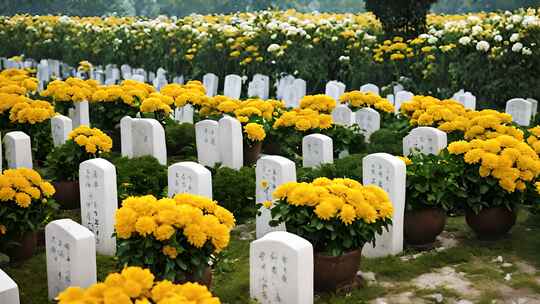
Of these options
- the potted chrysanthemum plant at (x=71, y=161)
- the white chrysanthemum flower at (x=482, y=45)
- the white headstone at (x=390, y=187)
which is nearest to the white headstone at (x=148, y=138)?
the potted chrysanthemum plant at (x=71, y=161)

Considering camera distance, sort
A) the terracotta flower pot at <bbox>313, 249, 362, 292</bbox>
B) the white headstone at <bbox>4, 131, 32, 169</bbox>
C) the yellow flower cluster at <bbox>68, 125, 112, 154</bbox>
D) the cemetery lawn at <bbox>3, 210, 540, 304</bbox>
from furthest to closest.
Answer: the white headstone at <bbox>4, 131, 32, 169</bbox> < the yellow flower cluster at <bbox>68, 125, 112, 154</bbox> < the cemetery lawn at <bbox>3, 210, 540, 304</bbox> < the terracotta flower pot at <bbox>313, 249, 362, 292</bbox>

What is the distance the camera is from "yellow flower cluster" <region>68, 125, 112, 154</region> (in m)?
7.62

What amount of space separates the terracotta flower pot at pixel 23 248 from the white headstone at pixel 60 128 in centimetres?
291

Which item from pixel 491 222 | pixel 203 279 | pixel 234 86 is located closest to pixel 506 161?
pixel 491 222

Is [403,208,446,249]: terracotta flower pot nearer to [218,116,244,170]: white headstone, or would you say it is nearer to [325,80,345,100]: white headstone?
[218,116,244,170]: white headstone

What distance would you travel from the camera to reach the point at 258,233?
7.00 metres

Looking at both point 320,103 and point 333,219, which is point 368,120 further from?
point 333,219

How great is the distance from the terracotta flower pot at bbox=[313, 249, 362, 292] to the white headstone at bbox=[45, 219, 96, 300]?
1.63 metres

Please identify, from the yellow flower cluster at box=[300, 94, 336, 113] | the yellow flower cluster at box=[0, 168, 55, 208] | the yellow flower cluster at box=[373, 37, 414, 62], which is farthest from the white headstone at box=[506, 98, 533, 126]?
the yellow flower cluster at box=[0, 168, 55, 208]

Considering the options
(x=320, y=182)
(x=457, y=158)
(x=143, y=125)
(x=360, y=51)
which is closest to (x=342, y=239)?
(x=320, y=182)

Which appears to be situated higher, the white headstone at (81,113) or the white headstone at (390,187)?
the white headstone at (81,113)

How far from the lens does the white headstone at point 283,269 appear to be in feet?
16.1

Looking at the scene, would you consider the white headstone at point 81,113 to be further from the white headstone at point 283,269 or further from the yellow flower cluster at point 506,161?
the white headstone at point 283,269

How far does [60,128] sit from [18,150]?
1321mm
